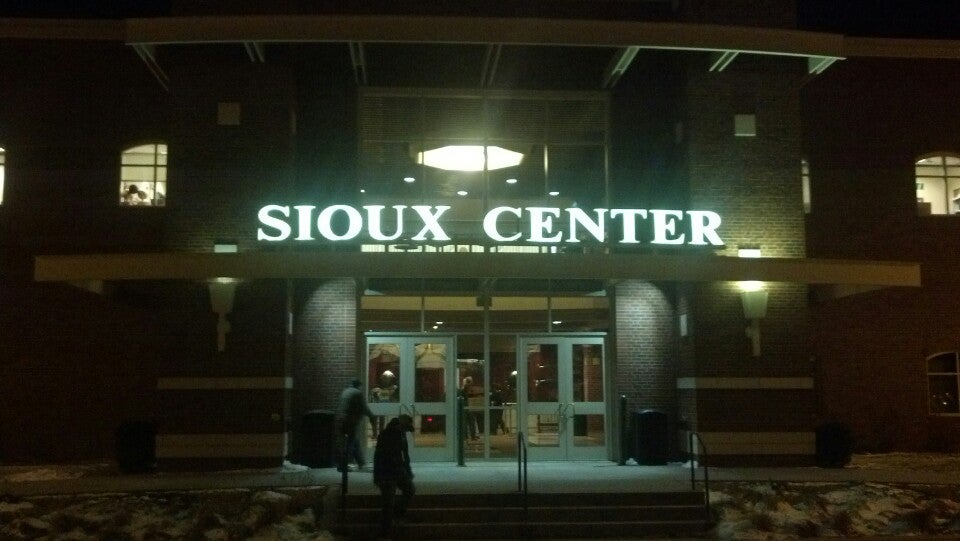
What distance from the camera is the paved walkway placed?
15555mm

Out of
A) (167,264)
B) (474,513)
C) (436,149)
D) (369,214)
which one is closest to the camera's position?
(474,513)

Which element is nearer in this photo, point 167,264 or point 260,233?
point 167,264

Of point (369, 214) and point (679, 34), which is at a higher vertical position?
point (679, 34)

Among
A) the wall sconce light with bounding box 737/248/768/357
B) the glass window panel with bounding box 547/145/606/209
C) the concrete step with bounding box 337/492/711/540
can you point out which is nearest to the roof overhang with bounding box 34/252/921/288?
the wall sconce light with bounding box 737/248/768/357

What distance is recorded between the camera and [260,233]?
18312mm

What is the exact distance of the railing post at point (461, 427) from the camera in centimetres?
1942

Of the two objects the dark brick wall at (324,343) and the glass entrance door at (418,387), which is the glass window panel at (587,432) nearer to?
the glass entrance door at (418,387)

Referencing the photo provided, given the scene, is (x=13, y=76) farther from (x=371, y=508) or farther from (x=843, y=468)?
(x=843, y=468)

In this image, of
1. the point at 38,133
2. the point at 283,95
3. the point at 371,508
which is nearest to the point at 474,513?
the point at 371,508

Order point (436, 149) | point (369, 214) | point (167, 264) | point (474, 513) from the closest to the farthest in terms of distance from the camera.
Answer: point (474, 513), point (167, 264), point (369, 214), point (436, 149)

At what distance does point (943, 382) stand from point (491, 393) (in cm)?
1029

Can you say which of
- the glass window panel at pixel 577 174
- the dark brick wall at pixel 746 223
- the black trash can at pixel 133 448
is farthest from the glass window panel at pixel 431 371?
the black trash can at pixel 133 448

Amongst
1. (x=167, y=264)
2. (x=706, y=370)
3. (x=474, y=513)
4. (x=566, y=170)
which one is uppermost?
(x=566, y=170)

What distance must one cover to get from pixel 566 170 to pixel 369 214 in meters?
4.84
